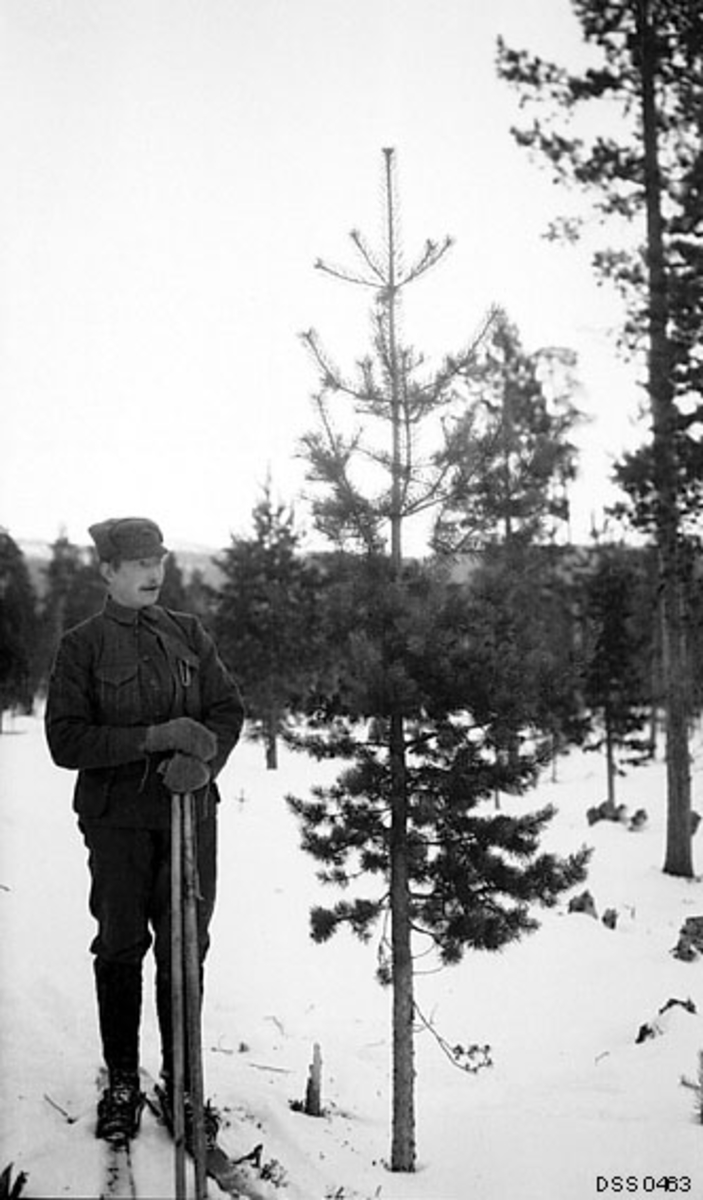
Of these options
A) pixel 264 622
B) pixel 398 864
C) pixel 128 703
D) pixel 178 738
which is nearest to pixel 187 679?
pixel 128 703

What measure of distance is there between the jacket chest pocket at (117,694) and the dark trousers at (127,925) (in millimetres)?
446

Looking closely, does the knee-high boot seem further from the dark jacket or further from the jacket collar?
the jacket collar

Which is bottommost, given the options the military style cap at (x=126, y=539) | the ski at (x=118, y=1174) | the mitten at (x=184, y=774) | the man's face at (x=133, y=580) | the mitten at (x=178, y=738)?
the ski at (x=118, y=1174)

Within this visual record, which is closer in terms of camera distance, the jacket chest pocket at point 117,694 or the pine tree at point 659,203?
the jacket chest pocket at point 117,694

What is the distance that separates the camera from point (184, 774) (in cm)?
355

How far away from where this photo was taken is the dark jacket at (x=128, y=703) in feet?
12.0

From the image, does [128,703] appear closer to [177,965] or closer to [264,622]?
[177,965]

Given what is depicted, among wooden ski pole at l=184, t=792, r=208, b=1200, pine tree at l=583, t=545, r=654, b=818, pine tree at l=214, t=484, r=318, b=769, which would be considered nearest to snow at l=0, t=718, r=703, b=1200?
wooden ski pole at l=184, t=792, r=208, b=1200

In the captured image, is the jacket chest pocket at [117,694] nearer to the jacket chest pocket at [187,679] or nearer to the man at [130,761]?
the man at [130,761]

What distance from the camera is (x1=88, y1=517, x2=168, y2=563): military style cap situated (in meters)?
3.88

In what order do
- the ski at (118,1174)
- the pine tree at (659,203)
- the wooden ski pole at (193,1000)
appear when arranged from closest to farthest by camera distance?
1. the ski at (118,1174)
2. the wooden ski pole at (193,1000)
3. the pine tree at (659,203)

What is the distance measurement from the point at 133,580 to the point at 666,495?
35.6 feet

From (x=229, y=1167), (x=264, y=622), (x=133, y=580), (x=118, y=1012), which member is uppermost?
(x=133, y=580)

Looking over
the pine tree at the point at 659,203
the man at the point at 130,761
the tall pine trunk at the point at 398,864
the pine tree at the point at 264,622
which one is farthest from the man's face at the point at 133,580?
the pine tree at the point at 264,622
